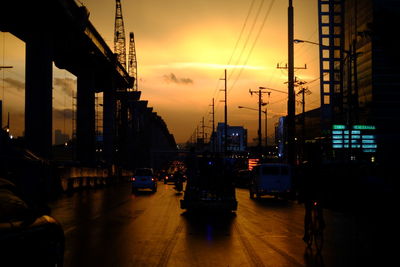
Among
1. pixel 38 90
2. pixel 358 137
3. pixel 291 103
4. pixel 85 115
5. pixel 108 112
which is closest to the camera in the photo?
pixel 291 103

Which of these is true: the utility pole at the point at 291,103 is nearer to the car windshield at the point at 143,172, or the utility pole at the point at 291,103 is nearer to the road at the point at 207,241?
the car windshield at the point at 143,172

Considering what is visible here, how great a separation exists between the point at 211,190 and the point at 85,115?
48.0 m

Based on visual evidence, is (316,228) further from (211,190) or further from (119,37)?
(119,37)

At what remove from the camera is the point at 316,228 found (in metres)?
Answer: 13.1

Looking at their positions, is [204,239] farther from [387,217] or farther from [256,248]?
[387,217]

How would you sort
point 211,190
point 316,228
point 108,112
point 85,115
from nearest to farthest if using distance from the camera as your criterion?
point 316,228 < point 211,190 < point 85,115 < point 108,112

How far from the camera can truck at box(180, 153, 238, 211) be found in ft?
74.3

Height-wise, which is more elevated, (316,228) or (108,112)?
(108,112)

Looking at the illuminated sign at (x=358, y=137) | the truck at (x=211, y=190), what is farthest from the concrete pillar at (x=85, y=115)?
the truck at (x=211, y=190)

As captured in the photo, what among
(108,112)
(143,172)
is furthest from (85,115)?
(143,172)

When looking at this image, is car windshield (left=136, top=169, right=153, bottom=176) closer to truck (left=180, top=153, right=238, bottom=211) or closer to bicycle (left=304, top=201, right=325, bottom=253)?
A: truck (left=180, top=153, right=238, bottom=211)

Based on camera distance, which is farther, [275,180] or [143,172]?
[143,172]

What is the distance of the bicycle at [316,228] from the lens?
12.9 meters

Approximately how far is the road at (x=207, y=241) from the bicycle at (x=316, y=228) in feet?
0.79
